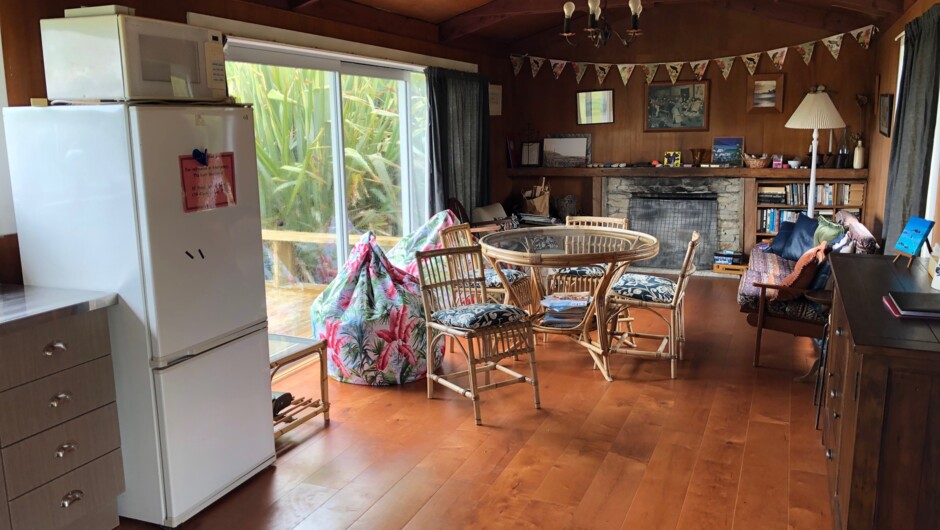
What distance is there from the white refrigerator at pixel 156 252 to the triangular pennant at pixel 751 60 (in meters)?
5.26

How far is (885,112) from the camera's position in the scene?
204 inches

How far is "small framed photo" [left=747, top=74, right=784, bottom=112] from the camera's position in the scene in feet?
21.7

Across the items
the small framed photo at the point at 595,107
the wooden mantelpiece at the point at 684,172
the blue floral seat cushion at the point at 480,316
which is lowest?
the blue floral seat cushion at the point at 480,316

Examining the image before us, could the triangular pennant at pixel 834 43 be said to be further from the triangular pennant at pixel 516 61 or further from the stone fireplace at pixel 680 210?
the triangular pennant at pixel 516 61

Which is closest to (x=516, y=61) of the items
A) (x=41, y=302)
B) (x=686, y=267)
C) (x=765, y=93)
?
(x=765, y=93)

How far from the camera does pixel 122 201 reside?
7.95ft

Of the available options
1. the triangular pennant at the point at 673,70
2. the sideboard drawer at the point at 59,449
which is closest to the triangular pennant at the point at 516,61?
the triangular pennant at the point at 673,70

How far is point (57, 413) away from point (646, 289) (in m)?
3.06

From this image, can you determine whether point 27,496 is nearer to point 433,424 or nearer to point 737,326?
point 433,424

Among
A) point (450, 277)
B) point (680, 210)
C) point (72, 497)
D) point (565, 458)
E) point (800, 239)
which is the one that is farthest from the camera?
point (680, 210)

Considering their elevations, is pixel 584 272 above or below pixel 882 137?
below

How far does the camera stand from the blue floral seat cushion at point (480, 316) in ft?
11.6

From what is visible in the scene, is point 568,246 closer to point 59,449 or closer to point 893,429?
point 893,429

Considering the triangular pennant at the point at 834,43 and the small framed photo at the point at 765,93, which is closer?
the triangular pennant at the point at 834,43
